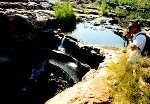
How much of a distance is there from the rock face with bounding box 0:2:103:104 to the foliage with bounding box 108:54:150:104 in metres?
11.5

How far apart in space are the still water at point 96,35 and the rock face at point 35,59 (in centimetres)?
499

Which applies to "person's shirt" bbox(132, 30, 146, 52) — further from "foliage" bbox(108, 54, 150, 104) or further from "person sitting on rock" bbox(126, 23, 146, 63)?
"foliage" bbox(108, 54, 150, 104)

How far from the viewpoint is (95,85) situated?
10.9 metres

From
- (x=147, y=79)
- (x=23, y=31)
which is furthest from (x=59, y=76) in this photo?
(x=147, y=79)

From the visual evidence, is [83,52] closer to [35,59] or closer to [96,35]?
[35,59]

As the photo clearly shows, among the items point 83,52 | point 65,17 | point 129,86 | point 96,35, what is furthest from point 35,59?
point 129,86

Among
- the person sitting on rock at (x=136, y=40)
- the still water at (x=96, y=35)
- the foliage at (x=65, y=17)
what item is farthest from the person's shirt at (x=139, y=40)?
the foliage at (x=65, y=17)

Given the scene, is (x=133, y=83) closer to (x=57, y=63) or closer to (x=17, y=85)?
(x=17, y=85)

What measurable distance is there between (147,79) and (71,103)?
295 centimetres

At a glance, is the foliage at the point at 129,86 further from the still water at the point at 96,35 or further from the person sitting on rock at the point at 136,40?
the still water at the point at 96,35

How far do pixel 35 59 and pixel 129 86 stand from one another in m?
21.6

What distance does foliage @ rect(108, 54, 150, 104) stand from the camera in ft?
25.6

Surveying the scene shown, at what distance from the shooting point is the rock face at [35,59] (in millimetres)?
22125

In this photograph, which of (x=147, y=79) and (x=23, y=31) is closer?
(x=147, y=79)
